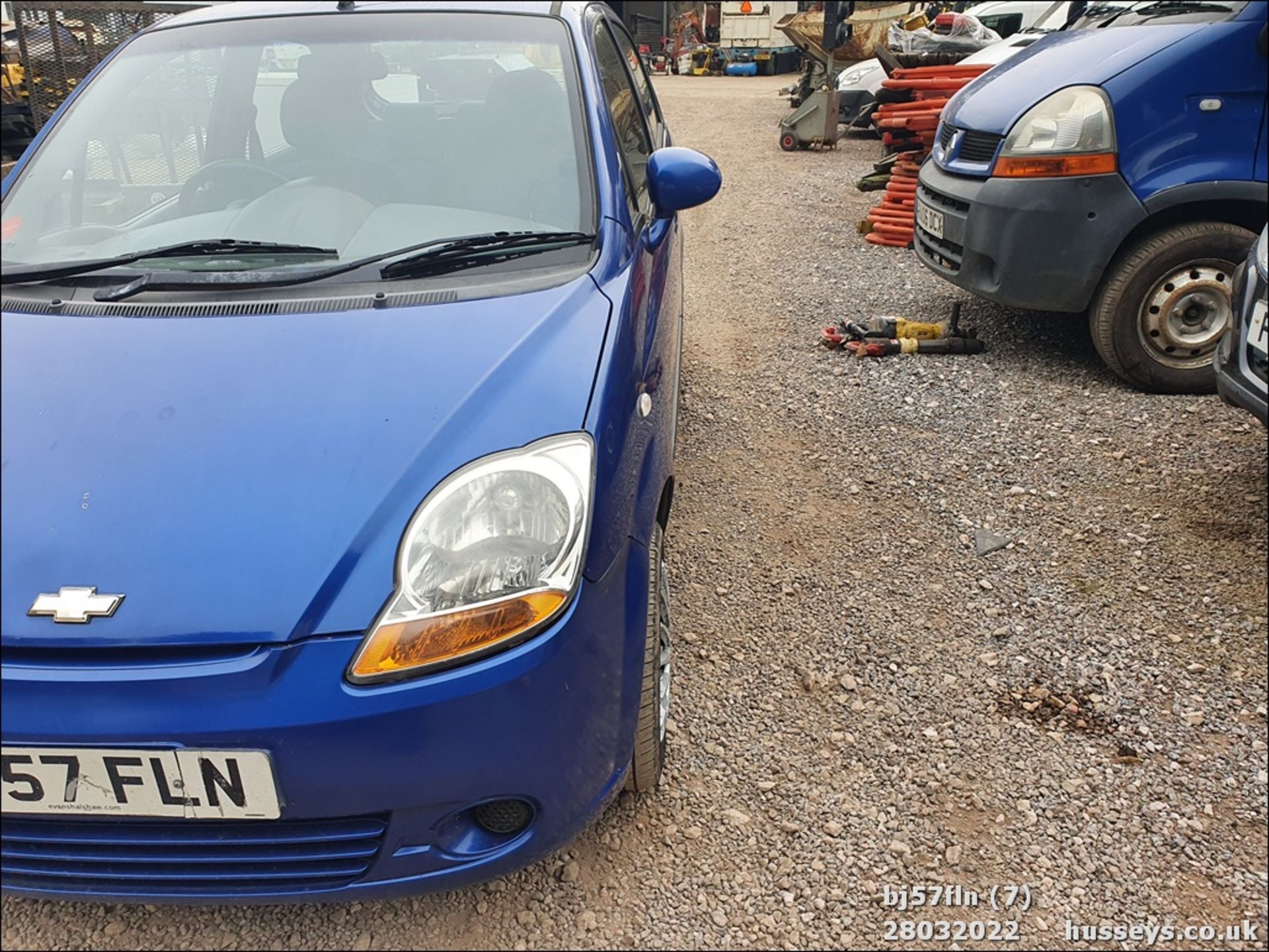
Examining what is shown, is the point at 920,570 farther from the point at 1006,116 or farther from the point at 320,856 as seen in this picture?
the point at 1006,116

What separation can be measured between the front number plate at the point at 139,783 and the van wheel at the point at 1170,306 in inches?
151

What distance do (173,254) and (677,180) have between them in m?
1.23

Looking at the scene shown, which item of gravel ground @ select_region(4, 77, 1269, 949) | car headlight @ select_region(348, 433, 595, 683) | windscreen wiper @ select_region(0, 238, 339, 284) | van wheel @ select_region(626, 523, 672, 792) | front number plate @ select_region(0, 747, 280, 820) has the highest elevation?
windscreen wiper @ select_region(0, 238, 339, 284)

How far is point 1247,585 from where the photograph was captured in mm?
2746

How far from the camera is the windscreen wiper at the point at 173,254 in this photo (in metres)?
2.08

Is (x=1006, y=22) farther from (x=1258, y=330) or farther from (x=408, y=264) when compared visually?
(x=408, y=264)

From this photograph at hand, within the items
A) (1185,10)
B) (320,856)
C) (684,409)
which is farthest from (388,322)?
(1185,10)

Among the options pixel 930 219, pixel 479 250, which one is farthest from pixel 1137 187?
pixel 479 250

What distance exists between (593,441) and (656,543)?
446 millimetres

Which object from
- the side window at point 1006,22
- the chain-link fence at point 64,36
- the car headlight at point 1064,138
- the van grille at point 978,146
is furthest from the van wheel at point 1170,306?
the side window at point 1006,22

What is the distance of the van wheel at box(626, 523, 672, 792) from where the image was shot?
6.09ft

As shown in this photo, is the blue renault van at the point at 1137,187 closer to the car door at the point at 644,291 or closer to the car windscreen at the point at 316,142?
the car door at the point at 644,291

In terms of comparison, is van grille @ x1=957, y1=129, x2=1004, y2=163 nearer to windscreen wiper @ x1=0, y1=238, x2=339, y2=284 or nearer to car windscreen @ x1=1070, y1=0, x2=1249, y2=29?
car windscreen @ x1=1070, y1=0, x2=1249, y2=29

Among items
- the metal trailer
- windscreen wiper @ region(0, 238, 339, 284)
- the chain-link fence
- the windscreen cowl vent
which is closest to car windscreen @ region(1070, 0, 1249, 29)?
the windscreen cowl vent
